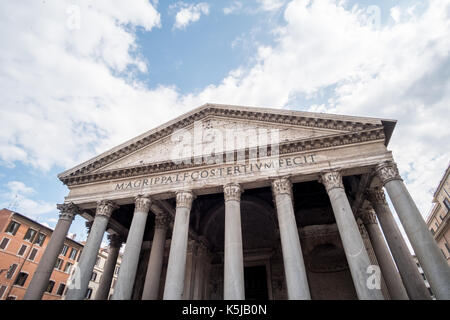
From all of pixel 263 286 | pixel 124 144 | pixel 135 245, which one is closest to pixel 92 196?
pixel 124 144

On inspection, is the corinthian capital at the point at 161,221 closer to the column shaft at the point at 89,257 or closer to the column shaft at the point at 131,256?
the column shaft at the point at 131,256

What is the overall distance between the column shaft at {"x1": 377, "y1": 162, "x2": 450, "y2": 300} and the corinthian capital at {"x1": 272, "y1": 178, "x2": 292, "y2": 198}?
3.19 m

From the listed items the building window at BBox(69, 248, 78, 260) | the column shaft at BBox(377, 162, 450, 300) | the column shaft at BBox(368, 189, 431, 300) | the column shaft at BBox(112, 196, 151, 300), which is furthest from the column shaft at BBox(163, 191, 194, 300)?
the building window at BBox(69, 248, 78, 260)

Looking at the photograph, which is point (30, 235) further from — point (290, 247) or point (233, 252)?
point (290, 247)

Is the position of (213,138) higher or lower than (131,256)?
higher

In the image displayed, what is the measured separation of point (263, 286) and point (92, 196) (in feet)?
32.9

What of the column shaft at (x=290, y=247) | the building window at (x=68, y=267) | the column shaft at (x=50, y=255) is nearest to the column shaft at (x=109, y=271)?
the column shaft at (x=50, y=255)

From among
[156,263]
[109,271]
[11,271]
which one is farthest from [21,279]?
[156,263]

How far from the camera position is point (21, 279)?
76.4 ft

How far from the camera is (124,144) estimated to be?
498 inches

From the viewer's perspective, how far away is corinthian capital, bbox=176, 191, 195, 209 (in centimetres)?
1023

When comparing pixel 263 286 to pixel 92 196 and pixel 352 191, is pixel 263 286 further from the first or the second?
pixel 92 196

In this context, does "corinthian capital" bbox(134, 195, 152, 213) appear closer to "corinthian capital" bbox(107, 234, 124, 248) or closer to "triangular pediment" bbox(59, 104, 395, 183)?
"triangular pediment" bbox(59, 104, 395, 183)

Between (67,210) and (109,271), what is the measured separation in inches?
165
